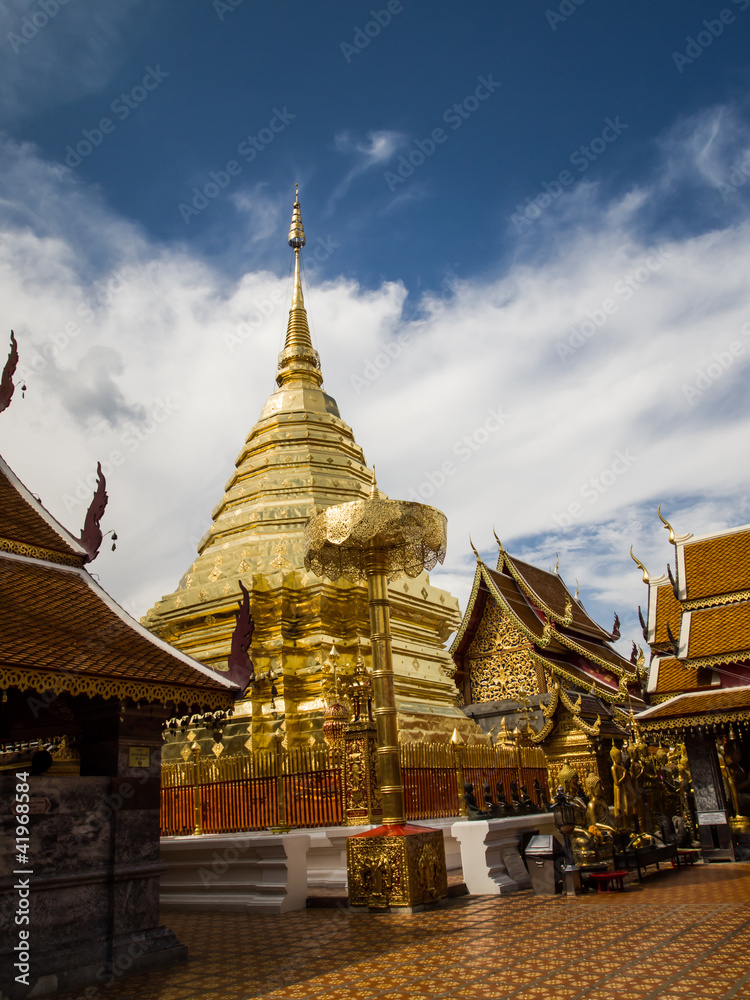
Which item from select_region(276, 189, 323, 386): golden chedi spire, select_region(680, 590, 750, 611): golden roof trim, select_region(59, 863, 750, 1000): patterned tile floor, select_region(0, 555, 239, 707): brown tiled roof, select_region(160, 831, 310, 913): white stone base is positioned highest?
select_region(276, 189, 323, 386): golden chedi spire

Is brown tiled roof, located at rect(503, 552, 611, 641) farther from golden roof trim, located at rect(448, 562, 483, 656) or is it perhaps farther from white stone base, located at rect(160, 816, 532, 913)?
white stone base, located at rect(160, 816, 532, 913)

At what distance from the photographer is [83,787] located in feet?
19.5

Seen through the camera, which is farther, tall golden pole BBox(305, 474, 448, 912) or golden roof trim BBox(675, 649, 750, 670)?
golden roof trim BBox(675, 649, 750, 670)

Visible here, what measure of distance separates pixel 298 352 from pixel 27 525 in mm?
14260

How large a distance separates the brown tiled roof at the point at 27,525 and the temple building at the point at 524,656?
11392 mm

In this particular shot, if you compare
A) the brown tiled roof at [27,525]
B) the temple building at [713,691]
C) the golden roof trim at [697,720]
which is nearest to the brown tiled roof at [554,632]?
the temple building at [713,691]

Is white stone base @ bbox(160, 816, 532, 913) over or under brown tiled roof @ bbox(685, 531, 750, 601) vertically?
under

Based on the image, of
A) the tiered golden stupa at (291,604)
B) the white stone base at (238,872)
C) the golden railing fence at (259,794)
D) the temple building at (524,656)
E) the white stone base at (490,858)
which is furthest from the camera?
the temple building at (524,656)

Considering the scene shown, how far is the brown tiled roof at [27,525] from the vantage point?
281 inches

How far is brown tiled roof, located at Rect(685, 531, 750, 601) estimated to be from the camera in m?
13.8

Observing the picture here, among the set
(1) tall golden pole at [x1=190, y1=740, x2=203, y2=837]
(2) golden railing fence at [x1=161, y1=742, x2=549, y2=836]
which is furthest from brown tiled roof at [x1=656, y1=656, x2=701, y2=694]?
(1) tall golden pole at [x1=190, y1=740, x2=203, y2=837]

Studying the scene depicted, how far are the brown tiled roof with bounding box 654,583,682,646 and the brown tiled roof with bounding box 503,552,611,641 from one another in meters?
4.31

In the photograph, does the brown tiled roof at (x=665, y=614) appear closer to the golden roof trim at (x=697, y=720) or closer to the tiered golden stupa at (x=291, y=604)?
the golden roof trim at (x=697, y=720)

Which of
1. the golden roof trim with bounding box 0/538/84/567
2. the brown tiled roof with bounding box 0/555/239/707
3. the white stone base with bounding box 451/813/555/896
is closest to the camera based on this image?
the brown tiled roof with bounding box 0/555/239/707
